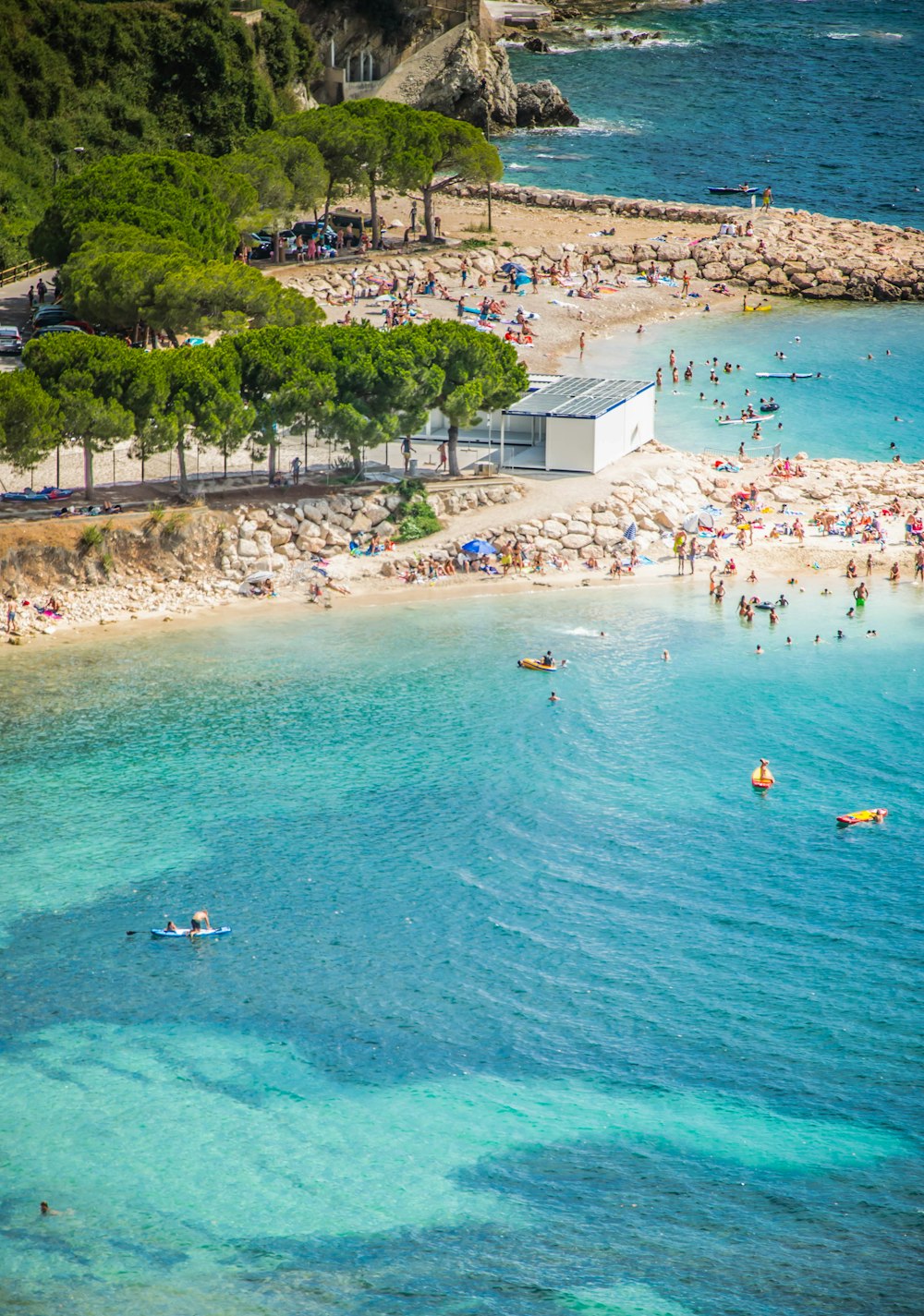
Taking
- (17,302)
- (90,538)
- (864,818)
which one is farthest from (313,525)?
(17,302)

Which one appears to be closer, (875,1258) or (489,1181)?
(875,1258)

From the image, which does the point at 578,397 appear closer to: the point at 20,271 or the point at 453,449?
the point at 453,449

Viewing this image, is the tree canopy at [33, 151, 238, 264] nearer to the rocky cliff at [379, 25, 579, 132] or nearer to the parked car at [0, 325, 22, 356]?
the parked car at [0, 325, 22, 356]

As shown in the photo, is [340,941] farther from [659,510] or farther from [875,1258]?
[659,510]

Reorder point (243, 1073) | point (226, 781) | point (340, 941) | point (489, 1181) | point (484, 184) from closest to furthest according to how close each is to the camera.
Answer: point (489, 1181)
point (243, 1073)
point (340, 941)
point (226, 781)
point (484, 184)

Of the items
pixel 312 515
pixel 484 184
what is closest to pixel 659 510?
pixel 312 515

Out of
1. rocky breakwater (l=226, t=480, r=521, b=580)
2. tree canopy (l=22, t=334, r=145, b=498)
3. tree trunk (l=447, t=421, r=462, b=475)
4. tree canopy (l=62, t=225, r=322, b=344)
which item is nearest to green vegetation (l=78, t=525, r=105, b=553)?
tree canopy (l=22, t=334, r=145, b=498)
